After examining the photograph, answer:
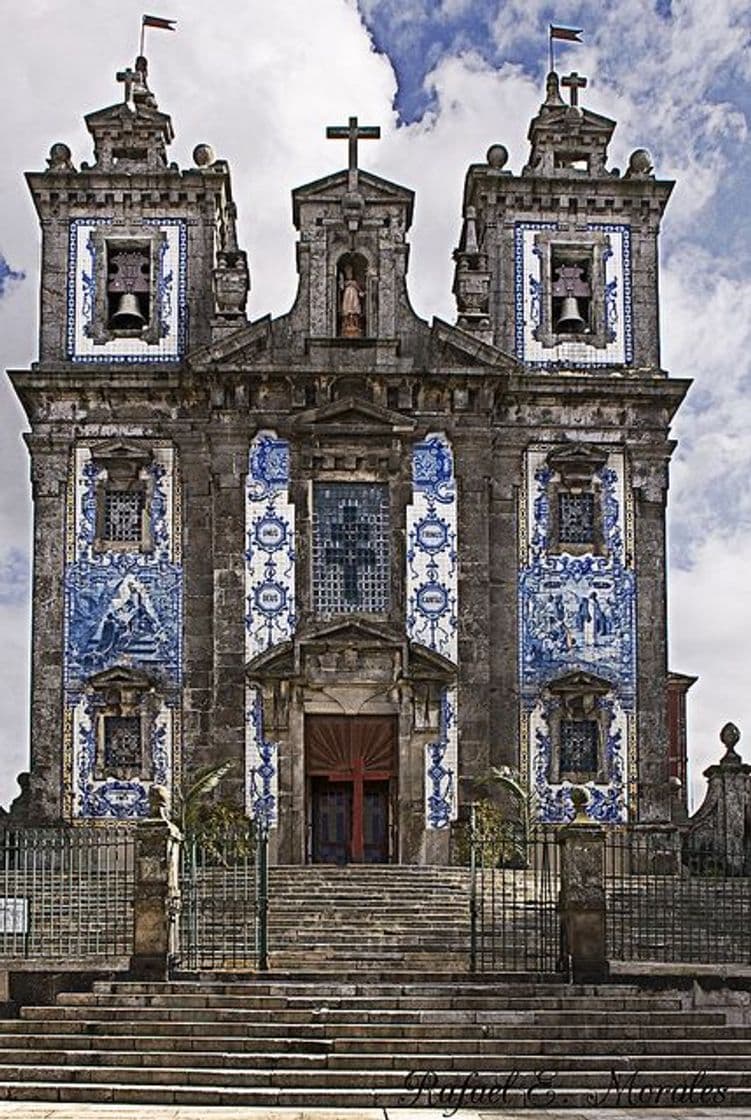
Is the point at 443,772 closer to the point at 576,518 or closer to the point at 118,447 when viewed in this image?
the point at 576,518

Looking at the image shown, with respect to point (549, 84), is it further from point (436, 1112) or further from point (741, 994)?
point (436, 1112)

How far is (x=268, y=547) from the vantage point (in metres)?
32.2

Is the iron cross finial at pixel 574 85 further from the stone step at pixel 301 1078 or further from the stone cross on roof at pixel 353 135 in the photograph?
the stone step at pixel 301 1078

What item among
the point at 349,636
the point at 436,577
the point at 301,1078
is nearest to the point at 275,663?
the point at 349,636

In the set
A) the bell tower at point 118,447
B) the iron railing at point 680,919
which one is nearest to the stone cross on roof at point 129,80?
the bell tower at point 118,447

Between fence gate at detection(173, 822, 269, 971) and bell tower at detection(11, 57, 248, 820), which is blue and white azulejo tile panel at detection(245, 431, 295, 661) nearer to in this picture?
bell tower at detection(11, 57, 248, 820)

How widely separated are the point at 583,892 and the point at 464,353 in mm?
12388

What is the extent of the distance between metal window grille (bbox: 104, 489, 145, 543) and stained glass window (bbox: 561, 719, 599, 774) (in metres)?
7.36

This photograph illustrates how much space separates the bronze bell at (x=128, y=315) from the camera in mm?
33219

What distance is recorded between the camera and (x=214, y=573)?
32094 millimetres

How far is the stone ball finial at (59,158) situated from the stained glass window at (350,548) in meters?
6.93

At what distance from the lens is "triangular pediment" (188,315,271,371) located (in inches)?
1272

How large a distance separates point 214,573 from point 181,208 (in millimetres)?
6244

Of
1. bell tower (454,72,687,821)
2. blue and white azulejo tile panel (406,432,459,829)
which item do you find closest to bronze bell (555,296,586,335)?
bell tower (454,72,687,821)
